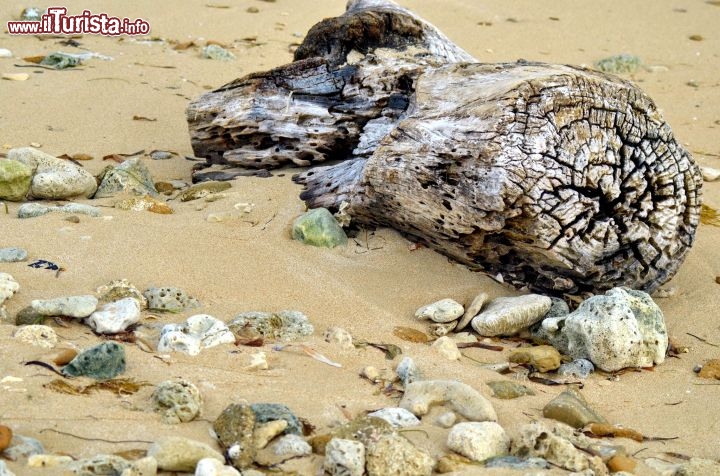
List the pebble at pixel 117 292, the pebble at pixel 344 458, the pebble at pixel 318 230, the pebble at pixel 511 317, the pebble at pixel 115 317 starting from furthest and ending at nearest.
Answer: the pebble at pixel 318 230 → the pebble at pixel 511 317 → the pebble at pixel 117 292 → the pebble at pixel 115 317 → the pebble at pixel 344 458

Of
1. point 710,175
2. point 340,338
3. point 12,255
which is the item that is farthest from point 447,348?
point 710,175

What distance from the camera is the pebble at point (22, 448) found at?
2.38 metres

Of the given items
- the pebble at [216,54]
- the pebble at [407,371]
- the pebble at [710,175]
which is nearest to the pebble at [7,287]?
the pebble at [407,371]

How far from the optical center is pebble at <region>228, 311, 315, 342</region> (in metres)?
3.53

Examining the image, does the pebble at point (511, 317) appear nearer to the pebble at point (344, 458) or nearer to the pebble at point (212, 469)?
the pebble at point (344, 458)

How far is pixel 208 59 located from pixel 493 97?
15.7ft

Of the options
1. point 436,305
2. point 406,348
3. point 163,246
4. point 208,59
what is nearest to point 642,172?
point 436,305

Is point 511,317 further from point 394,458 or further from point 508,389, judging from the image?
point 394,458

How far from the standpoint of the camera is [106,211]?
4.62m

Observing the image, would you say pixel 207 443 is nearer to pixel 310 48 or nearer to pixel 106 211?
pixel 106 211

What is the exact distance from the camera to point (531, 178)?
3.81 m

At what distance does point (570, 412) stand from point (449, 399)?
0.45 meters

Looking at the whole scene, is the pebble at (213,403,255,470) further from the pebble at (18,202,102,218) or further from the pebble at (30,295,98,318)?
the pebble at (18,202,102,218)

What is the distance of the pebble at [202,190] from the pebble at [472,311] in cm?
179
